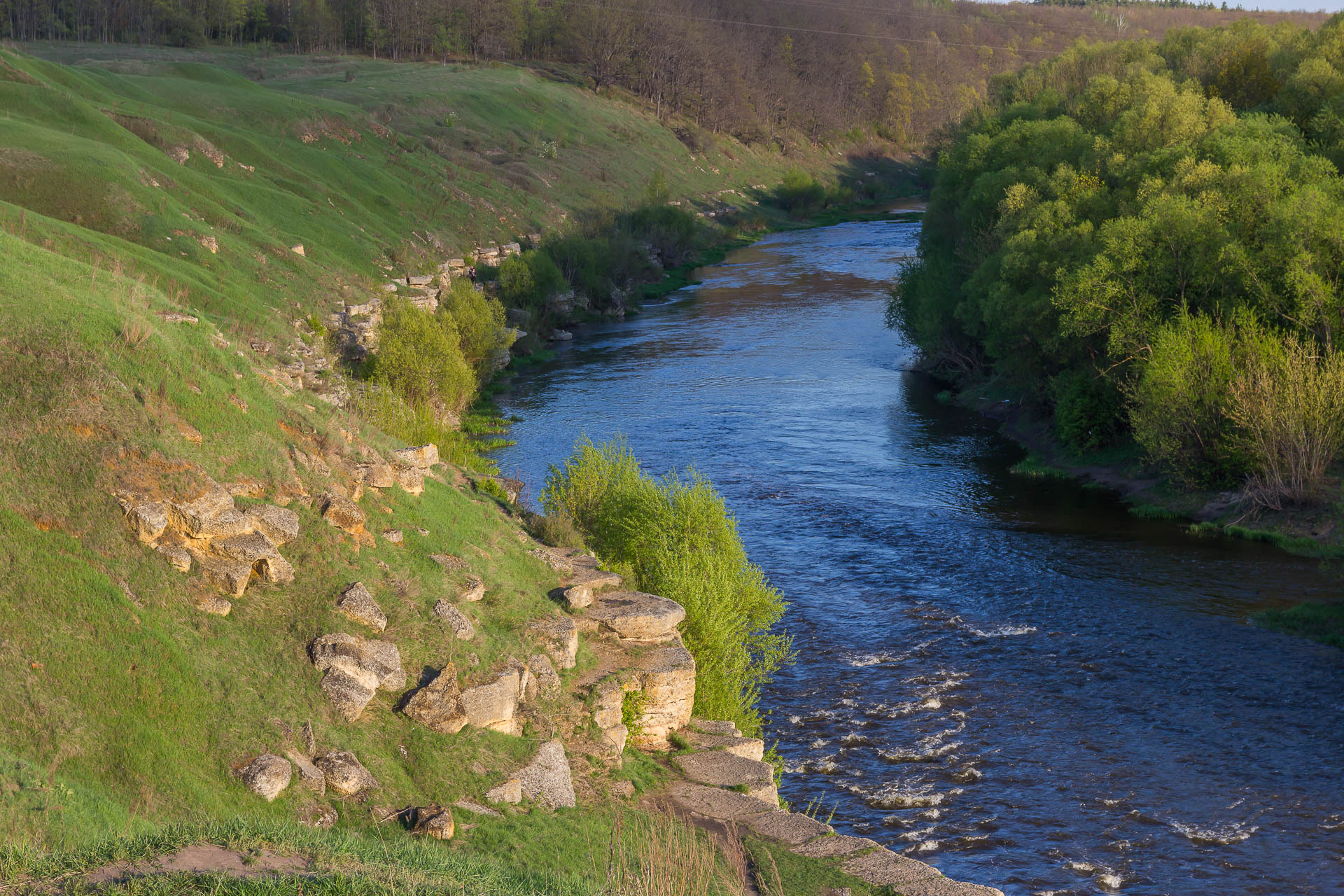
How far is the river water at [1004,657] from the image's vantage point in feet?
70.4

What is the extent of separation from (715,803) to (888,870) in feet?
9.60

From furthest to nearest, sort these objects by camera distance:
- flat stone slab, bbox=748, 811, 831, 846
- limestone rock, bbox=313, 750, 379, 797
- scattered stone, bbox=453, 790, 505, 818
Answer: flat stone slab, bbox=748, 811, 831, 846
scattered stone, bbox=453, 790, 505, 818
limestone rock, bbox=313, 750, 379, 797

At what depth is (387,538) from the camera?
63.1 feet

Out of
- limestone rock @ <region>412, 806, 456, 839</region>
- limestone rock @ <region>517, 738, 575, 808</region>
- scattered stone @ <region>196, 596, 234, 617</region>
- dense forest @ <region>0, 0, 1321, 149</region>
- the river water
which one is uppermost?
dense forest @ <region>0, 0, 1321, 149</region>

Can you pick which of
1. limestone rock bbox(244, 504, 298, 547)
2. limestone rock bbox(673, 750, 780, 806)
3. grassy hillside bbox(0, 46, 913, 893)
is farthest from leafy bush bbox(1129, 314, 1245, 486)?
limestone rock bbox(244, 504, 298, 547)

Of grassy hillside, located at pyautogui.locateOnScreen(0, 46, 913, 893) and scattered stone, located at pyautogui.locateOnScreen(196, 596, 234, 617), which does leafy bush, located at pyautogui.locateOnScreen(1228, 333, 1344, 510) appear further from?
scattered stone, located at pyautogui.locateOnScreen(196, 596, 234, 617)

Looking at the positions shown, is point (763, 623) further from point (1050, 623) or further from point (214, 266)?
point (214, 266)

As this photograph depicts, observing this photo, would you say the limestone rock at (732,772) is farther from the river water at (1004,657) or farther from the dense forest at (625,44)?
the dense forest at (625,44)

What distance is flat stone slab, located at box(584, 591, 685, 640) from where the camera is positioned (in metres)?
20.7

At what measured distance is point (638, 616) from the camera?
20797mm

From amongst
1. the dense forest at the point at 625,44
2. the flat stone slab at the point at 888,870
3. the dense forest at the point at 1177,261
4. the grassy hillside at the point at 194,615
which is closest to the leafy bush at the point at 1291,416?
the dense forest at the point at 1177,261

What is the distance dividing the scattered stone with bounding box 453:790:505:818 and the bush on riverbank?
724cm

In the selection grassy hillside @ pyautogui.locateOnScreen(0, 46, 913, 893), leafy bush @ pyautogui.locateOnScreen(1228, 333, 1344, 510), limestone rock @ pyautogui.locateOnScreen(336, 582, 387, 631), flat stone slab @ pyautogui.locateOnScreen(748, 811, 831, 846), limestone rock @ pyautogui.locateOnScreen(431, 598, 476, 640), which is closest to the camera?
grassy hillside @ pyautogui.locateOnScreen(0, 46, 913, 893)

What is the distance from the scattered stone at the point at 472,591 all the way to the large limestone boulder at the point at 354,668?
2398 mm
